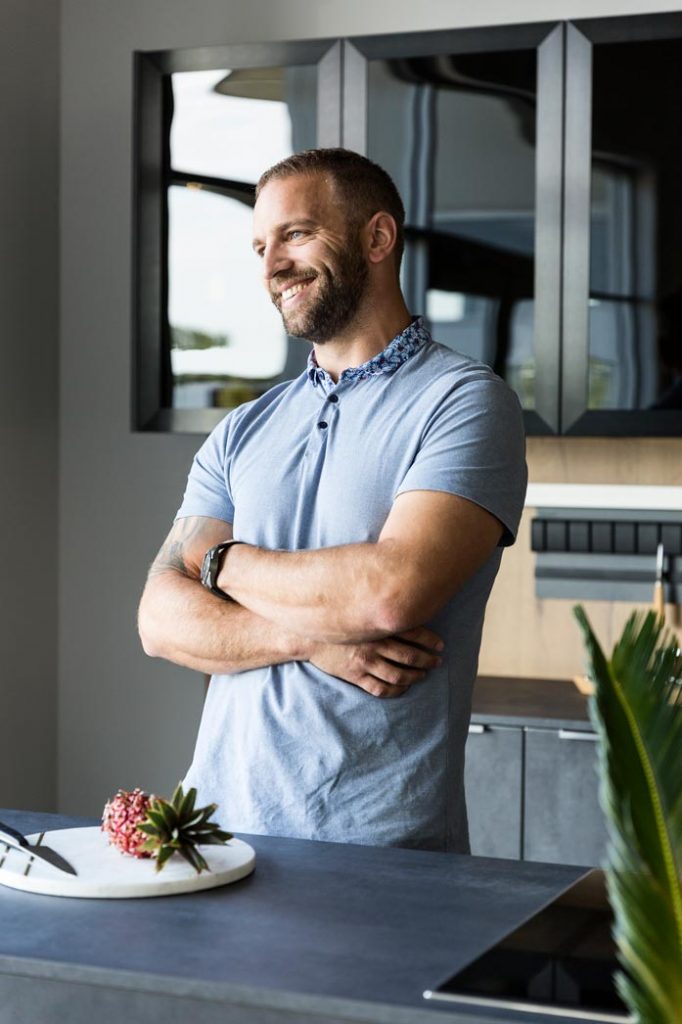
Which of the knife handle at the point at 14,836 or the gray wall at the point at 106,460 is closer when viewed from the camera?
the knife handle at the point at 14,836

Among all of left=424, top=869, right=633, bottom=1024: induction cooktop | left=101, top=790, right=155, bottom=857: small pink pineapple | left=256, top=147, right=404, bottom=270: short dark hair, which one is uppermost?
left=256, top=147, right=404, bottom=270: short dark hair

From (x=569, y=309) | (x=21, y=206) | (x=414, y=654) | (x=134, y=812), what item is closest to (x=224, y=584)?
(x=414, y=654)

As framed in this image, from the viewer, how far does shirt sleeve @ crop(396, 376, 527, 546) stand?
6.00 ft

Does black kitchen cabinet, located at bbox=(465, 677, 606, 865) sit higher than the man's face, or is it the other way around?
the man's face

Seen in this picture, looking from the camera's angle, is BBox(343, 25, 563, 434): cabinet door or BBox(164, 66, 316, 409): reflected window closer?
BBox(343, 25, 563, 434): cabinet door

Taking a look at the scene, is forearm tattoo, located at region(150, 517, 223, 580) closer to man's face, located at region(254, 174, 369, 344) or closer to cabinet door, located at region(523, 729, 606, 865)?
man's face, located at region(254, 174, 369, 344)

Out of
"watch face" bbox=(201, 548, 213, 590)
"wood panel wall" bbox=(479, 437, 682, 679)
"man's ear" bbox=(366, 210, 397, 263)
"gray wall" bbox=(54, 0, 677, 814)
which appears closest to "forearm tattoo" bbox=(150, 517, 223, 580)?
"watch face" bbox=(201, 548, 213, 590)

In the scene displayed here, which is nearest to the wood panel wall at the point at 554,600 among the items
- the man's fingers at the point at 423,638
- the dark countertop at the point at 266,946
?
the man's fingers at the point at 423,638

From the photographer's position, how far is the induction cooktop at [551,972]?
3.71 ft

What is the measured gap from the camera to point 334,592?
1818mm

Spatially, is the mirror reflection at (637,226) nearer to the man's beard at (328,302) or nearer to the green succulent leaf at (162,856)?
the man's beard at (328,302)

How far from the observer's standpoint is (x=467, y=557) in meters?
1.81

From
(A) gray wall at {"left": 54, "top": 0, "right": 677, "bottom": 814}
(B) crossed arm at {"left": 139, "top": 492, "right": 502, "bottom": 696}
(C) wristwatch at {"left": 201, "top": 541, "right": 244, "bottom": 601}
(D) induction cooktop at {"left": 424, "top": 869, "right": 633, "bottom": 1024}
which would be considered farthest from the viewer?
(A) gray wall at {"left": 54, "top": 0, "right": 677, "bottom": 814}

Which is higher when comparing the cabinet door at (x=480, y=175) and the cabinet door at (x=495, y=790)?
the cabinet door at (x=480, y=175)
